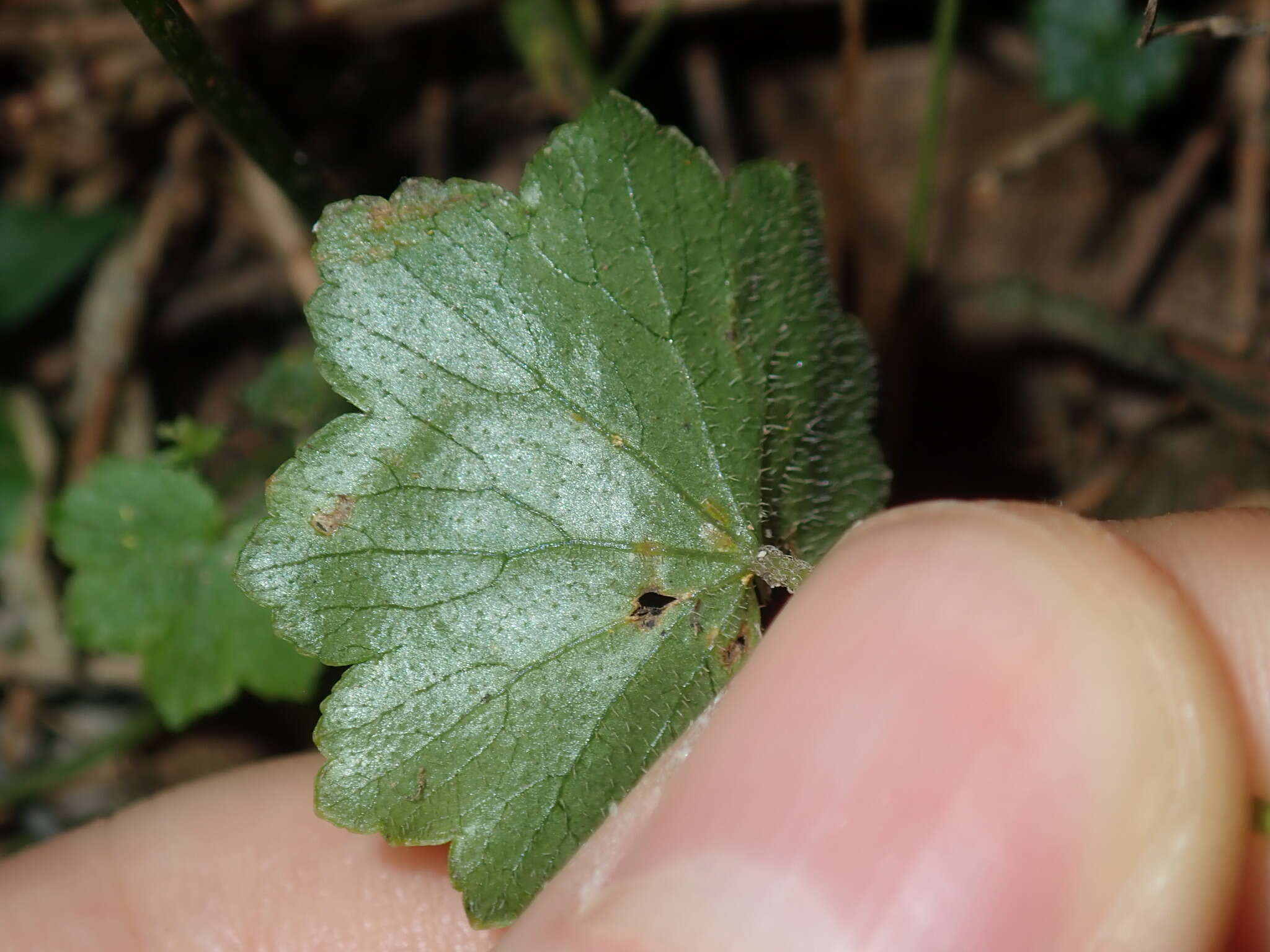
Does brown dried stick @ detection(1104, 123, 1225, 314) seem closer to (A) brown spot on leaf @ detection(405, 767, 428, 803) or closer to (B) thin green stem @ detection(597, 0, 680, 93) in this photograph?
(B) thin green stem @ detection(597, 0, 680, 93)

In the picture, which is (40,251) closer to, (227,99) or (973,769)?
(227,99)

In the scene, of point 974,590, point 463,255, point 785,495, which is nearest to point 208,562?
point 463,255

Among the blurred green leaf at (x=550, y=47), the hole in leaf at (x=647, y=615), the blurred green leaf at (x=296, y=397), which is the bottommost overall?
the hole in leaf at (x=647, y=615)

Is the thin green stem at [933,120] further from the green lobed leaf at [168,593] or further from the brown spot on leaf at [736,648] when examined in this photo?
the green lobed leaf at [168,593]

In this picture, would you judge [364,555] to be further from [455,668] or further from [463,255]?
[463,255]

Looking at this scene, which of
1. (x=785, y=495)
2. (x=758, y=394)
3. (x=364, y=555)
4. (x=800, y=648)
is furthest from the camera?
(x=785, y=495)

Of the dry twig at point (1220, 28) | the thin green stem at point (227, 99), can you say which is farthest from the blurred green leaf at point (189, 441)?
the dry twig at point (1220, 28)
